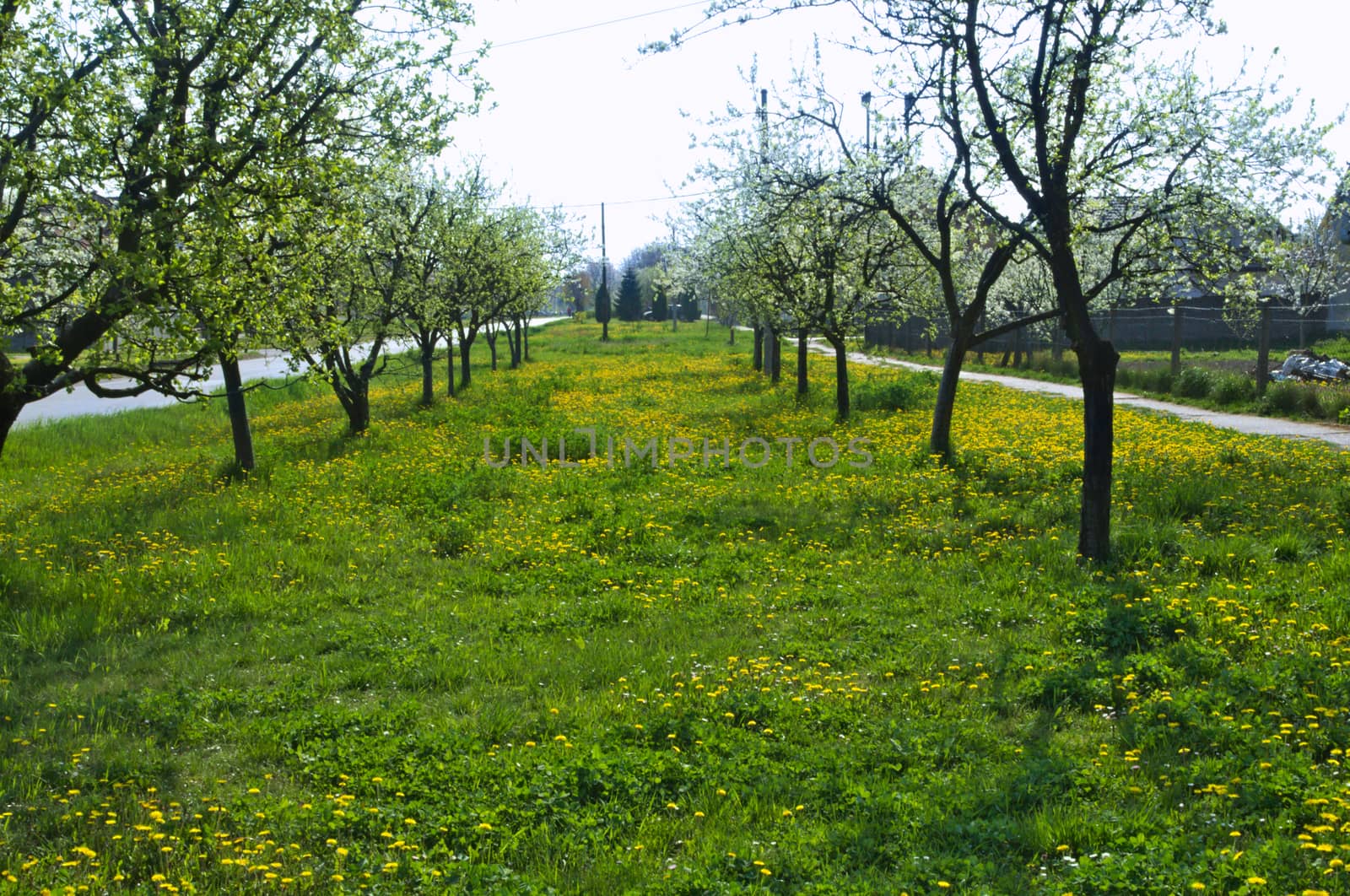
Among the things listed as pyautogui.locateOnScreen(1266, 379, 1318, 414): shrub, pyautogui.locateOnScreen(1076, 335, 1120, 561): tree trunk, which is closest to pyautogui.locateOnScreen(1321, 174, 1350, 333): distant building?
pyautogui.locateOnScreen(1266, 379, 1318, 414): shrub

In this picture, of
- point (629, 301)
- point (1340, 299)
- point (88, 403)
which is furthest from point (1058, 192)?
point (629, 301)

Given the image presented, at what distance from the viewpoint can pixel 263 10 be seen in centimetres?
734

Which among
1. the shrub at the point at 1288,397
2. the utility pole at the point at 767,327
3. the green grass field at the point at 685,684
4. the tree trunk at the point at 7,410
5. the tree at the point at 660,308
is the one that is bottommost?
the green grass field at the point at 685,684

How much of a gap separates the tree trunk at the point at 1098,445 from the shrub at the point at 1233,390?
12135 millimetres

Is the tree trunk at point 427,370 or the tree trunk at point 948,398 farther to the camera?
the tree trunk at point 427,370

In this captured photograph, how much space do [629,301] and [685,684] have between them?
252 ft

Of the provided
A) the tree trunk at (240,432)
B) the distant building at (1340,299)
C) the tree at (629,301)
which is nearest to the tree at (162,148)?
the tree trunk at (240,432)

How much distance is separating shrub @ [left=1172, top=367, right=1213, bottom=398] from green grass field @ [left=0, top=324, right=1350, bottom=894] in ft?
26.3

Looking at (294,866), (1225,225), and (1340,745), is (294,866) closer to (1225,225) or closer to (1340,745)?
(1340,745)

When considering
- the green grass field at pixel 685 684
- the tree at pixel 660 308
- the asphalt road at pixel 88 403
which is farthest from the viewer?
the tree at pixel 660 308

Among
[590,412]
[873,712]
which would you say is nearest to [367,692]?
[873,712]

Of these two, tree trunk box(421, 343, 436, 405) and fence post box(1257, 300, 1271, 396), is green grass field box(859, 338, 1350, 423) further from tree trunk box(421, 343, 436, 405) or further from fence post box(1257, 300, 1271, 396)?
tree trunk box(421, 343, 436, 405)

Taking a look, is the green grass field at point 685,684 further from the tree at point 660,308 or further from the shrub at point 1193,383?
the tree at point 660,308

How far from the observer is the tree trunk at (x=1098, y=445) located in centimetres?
788
